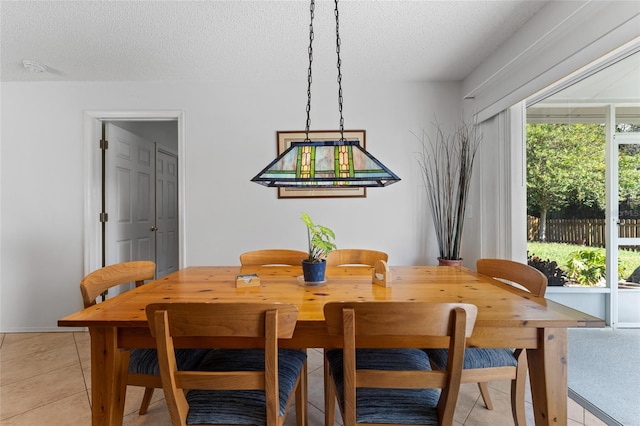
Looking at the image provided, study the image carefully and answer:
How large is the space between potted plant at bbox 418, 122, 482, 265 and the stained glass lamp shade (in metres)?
1.78

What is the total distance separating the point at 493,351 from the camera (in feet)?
A: 4.68

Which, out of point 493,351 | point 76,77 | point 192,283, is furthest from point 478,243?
point 76,77

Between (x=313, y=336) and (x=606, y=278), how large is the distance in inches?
115

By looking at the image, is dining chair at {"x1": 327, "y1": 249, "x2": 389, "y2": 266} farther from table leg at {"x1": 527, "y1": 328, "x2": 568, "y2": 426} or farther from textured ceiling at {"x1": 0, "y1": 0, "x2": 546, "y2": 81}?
textured ceiling at {"x1": 0, "y1": 0, "x2": 546, "y2": 81}

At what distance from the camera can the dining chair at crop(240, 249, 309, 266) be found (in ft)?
7.33

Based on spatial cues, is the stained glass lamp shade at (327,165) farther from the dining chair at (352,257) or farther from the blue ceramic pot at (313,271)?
the dining chair at (352,257)

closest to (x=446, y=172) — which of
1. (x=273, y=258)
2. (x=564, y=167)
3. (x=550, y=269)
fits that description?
(x=564, y=167)

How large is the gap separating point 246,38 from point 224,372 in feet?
7.34

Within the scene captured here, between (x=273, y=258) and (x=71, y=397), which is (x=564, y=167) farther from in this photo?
(x=71, y=397)

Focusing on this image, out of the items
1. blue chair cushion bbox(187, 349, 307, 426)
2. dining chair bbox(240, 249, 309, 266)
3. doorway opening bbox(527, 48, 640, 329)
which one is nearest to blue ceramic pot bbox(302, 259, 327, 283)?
blue chair cushion bbox(187, 349, 307, 426)

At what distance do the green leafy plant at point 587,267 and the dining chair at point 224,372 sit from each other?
9.10 feet

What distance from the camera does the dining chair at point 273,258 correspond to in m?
2.23

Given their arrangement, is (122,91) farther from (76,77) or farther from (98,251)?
(98,251)

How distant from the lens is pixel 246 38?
2.31 metres
